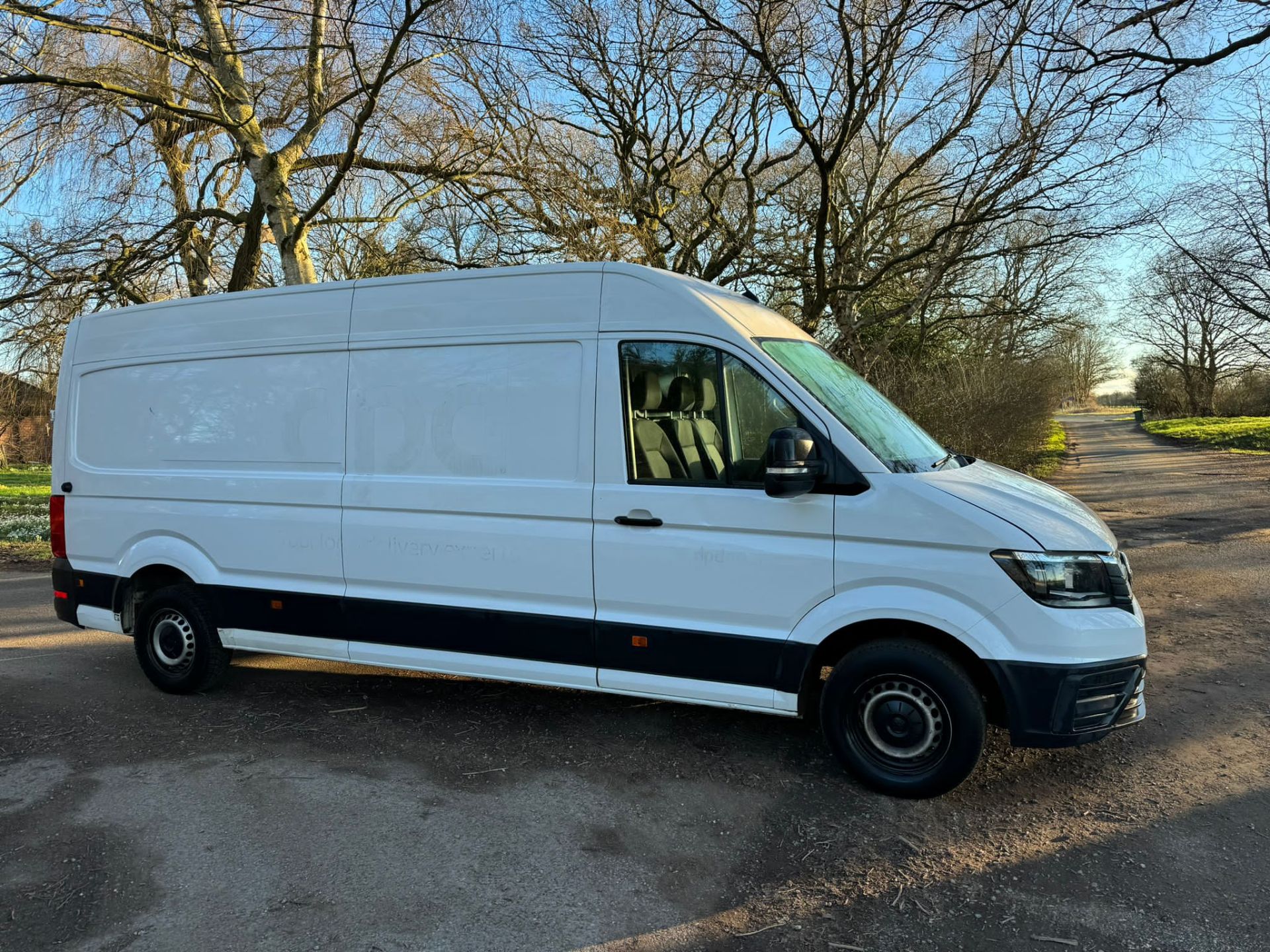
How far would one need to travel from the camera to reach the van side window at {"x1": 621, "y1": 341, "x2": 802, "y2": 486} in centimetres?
394

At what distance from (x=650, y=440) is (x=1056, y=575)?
6.19 feet

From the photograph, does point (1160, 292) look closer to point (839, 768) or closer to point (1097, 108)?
point (1097, 108)

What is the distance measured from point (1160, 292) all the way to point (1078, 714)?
36628 mm

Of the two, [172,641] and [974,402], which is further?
[974,402]

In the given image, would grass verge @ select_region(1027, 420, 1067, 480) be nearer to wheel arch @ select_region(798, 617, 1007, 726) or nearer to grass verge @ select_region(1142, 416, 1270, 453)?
grass verge @ select_region(1142, 416, 1270, 453)

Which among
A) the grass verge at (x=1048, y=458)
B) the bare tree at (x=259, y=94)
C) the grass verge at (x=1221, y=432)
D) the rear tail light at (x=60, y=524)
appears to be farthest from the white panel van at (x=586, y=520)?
the grass verge at (x=1221, y=432)

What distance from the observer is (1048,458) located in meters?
21.8

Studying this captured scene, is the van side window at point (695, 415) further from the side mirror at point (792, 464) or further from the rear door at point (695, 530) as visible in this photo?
the side mirror at point (792, 464)

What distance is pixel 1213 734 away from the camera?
443cm

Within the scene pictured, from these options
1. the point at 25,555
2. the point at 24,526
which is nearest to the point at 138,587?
the point at 25,555

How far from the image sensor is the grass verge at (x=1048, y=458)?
723 inches

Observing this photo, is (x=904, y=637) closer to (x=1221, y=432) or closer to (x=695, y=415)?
(x=695, y=415)

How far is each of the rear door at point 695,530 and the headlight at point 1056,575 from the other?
75cm

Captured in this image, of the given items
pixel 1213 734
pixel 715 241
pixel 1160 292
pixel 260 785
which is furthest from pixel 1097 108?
pixel 1160 292
